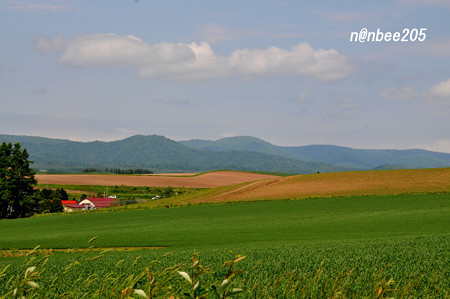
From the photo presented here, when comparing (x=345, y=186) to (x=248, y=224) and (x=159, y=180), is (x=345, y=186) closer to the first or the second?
(x=248, y=224)

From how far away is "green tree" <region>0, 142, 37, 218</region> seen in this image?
295 feet

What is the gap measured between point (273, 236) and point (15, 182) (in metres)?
68.2

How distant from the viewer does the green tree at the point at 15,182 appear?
8981 centimetres

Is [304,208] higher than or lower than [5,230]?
higher

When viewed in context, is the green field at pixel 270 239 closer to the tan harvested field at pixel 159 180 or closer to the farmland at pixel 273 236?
the farmland at pixel 273 236

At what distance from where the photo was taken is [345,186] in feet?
248

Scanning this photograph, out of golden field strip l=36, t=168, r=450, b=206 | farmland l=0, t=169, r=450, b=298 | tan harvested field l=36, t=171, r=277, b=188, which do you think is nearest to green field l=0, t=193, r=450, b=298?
farmland l=0, t=169, r=450, b=298

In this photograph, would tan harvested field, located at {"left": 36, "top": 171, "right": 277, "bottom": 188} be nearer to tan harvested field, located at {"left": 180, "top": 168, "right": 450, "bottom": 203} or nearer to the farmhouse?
the farmhouse

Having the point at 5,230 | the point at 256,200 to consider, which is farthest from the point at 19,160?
the point at 256,200

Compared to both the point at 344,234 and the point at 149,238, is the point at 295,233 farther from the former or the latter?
the point at 149,238

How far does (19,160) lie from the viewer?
9244 centimetres

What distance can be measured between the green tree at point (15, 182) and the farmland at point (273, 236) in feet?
90.8

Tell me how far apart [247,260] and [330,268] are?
4.22 m

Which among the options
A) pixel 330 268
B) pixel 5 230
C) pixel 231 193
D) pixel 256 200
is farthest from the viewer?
pixel 231 193
